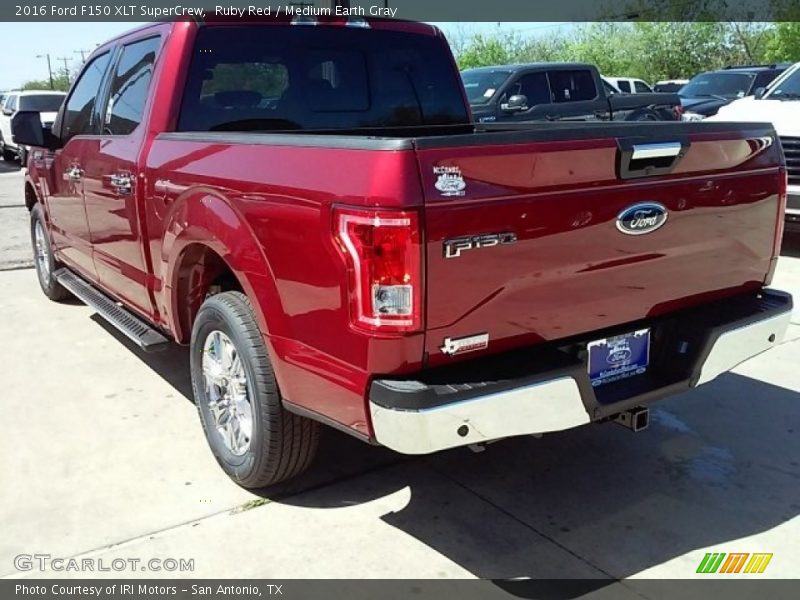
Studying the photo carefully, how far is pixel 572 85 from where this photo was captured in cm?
1281

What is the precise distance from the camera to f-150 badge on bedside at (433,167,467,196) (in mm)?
2506

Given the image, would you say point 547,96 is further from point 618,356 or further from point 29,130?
point 618,356

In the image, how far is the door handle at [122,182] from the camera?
4.11m

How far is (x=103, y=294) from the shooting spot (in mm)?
5324

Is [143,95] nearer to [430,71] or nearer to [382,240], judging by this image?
[430,71]

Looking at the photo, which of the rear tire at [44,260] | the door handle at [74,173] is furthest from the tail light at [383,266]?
the rear tire at [44,260]

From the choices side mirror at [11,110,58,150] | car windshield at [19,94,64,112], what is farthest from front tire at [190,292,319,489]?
car windshield at [19,94,64,112]

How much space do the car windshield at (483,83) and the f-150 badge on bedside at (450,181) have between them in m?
9.46

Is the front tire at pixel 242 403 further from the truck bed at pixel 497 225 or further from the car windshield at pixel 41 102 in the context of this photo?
the car windshield at pixel 41 102

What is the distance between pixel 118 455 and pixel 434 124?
2.55 metres

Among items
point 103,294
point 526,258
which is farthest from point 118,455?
point 526,258

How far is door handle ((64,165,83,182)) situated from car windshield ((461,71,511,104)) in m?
7.43

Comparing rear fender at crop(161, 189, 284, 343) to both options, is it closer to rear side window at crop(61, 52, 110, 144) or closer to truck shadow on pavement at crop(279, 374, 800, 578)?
truck shadow on pavement at crop(279, 374, 800, 578)

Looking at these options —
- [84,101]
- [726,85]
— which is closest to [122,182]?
[84,101]
